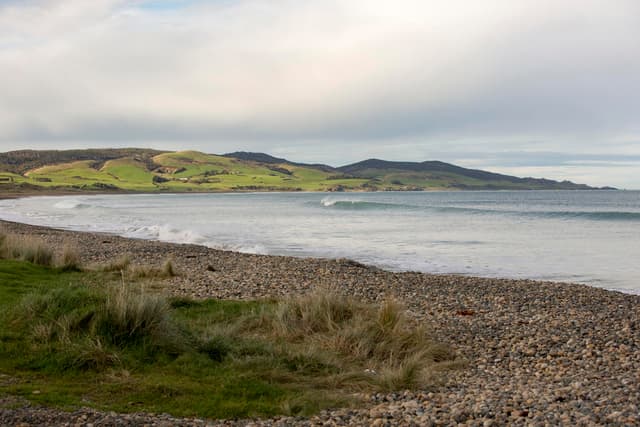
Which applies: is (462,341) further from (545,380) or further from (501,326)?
(545,380)

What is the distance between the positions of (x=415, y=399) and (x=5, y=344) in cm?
527

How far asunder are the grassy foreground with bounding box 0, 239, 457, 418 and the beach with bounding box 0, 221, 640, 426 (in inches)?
16.8

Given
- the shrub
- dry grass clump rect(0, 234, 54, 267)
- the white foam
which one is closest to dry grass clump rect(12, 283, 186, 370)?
the shrub

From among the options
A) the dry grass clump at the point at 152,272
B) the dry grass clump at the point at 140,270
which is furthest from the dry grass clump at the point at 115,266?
the dry grass clump at the point at 152,272

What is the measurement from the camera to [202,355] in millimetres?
7938

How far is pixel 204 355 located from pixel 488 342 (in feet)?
15.4

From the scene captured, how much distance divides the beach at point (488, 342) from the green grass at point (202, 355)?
17.2 inches

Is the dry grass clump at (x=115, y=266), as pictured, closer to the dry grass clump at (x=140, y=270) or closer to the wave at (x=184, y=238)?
the dry grass clump at (x=140, y=270)

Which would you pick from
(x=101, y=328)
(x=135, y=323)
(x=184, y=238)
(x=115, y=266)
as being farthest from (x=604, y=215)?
(x=101, y=328)

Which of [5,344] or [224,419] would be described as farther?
[5,344]

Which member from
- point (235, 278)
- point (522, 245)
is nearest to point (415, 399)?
point (235, 278)

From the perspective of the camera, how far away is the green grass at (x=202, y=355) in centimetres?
639

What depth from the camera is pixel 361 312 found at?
34.2 feet

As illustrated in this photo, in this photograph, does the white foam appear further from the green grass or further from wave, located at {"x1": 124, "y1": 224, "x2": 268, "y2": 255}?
the green grass
